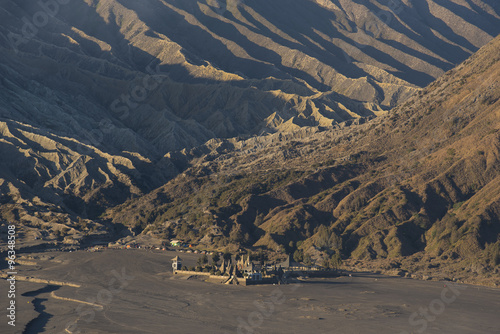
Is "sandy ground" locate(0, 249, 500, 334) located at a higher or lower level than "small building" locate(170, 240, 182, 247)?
lower

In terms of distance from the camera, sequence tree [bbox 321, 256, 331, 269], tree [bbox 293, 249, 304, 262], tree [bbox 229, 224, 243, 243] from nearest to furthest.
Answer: tree [bbox 321, 256, 331, 269] < tree [bbox 293, 249, 304, 262] < tree [bbox 229, 224, 243, 243]

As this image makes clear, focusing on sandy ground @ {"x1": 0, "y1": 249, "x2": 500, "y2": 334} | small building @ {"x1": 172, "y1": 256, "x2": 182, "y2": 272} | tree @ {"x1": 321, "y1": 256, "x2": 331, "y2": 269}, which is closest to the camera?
sandy ground @ {"x1": 0, "y1": 249, "x2": 500, "y2": 334}

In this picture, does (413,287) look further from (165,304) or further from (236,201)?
(236,201)

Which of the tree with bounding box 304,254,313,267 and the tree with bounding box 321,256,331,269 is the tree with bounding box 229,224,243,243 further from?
the tree with bounding box 321,256,331,269

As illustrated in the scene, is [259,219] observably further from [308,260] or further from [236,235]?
[308,260]

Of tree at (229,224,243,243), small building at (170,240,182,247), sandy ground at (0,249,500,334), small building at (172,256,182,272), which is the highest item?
tree at (229,224,243,243)

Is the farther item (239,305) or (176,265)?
(176,265)

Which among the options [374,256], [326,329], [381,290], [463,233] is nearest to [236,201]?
[374,256]

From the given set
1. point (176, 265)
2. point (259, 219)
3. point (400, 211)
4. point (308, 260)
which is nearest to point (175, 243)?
point (259, 219)

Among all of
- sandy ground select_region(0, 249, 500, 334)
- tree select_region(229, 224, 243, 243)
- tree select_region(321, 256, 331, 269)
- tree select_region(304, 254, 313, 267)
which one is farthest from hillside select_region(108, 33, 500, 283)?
sandy ground select_region(0, 249, 500, 334)
